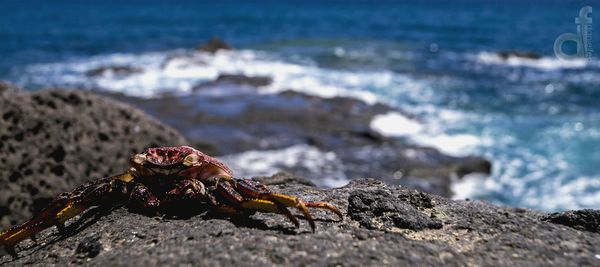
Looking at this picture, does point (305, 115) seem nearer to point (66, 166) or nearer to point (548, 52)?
point (66, 166)

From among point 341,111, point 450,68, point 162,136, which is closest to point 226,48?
point 450,68

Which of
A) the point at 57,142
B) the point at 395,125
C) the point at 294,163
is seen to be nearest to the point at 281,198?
the point at 57,142

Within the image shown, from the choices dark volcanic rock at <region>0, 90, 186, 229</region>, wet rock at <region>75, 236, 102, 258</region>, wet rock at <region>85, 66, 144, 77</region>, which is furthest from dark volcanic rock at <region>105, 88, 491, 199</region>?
wet rock at <region>75, 236, 102, 258</region>

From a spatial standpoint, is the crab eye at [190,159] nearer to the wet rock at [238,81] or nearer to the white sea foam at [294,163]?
the white sea foam at [294,163]

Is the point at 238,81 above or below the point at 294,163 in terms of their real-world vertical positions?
above

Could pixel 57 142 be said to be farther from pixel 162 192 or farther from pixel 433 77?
pixel 433 77

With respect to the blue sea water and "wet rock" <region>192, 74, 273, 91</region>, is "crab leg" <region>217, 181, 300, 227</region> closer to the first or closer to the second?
the blue sea water
